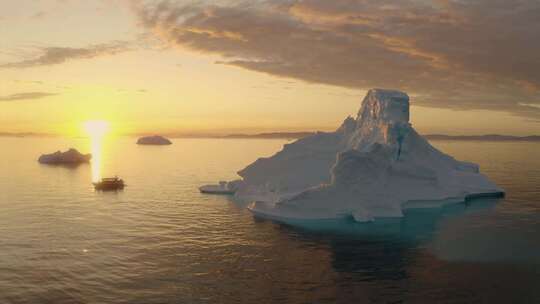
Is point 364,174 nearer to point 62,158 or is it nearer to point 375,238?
point 375,238

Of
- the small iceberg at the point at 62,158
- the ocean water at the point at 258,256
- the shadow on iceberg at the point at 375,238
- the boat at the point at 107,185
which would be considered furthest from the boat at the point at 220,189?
the small iceberg at the point at 62,158

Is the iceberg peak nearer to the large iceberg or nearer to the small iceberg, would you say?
the large iceberg

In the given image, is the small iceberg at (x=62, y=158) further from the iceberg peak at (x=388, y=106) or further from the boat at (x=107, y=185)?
the iceberg peak at (x=388, y=106)

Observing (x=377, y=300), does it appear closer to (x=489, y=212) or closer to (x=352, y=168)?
(x=352, y=168)

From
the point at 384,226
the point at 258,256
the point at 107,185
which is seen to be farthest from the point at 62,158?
the point at 258,256

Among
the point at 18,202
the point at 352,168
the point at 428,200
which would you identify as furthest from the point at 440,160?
the point at 18,202

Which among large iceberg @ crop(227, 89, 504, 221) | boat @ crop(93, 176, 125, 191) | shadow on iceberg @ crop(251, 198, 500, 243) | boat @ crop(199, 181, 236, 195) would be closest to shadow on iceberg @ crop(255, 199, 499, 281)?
shadow on iceberg @ crop(251, 198, 500, 243)
